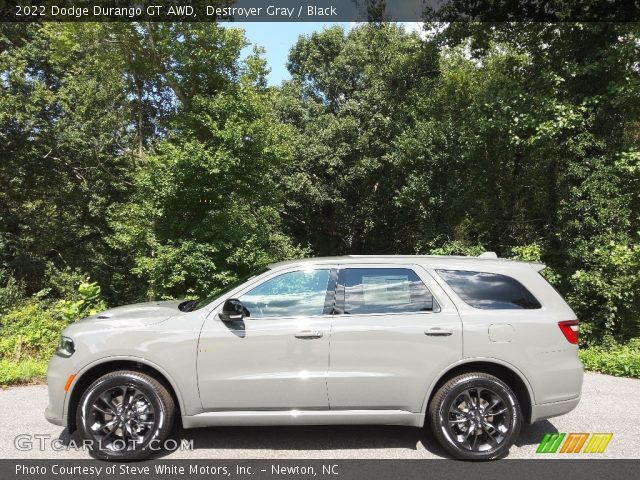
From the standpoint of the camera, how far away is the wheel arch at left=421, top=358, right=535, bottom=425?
407 cm

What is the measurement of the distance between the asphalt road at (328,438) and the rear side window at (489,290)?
4.24ft

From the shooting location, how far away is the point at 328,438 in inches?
175

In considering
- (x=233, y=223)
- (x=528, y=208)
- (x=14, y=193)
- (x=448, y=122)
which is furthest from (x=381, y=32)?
(x=14, y=193)

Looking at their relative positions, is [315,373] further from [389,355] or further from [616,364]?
[616,364]

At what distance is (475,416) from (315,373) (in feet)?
4.68

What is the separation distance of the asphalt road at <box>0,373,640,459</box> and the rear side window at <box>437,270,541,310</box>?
4.24 feet

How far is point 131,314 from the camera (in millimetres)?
4348

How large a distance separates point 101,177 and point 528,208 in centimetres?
1685

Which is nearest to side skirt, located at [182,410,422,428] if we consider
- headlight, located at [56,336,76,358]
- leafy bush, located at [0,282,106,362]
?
headlight, located at [56,336,76,358]

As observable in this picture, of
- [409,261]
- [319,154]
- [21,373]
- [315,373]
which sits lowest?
[21,373]

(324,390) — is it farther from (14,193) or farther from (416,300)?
(14,193)

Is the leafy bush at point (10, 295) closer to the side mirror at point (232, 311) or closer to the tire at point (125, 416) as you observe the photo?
the tire at point (125, 416)

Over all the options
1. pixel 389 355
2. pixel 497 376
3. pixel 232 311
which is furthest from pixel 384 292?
pixel 232 311

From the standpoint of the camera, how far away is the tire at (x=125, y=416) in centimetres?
400
